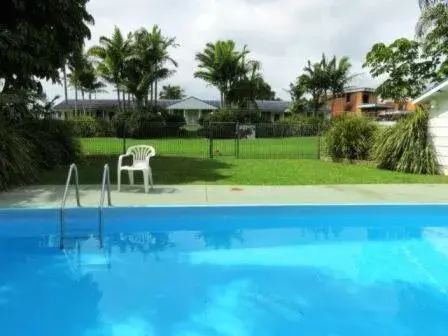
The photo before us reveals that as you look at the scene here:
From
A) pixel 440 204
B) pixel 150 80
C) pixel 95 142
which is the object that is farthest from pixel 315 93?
pixel 440 204

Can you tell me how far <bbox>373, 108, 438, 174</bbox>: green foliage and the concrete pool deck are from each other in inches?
108

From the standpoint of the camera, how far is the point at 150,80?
1422 inches

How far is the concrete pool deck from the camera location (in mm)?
9172

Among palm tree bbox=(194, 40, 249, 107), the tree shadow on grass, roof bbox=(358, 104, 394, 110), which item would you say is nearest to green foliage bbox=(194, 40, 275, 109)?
palm tree bbox=(194, 40, 249, 107)

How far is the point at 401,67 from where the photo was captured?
22.8 m

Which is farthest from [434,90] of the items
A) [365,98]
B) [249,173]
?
[365,98]

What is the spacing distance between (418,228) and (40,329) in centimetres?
681

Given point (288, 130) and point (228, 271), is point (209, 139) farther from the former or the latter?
point (228, 271)

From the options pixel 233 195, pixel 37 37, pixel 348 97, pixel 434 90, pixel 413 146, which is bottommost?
pixel 233 195

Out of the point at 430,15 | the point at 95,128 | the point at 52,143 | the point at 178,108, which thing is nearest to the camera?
the point at 52,143

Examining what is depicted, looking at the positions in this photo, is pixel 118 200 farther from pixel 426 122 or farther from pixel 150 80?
pixel 150 80

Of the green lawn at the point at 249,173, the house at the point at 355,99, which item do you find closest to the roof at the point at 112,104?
the house at the point at 355,99

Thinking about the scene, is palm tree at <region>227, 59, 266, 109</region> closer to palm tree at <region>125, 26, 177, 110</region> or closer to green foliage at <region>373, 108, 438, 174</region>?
palm tree at <region>125, 26, 177, 110</region>

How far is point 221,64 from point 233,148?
54.9 feet
